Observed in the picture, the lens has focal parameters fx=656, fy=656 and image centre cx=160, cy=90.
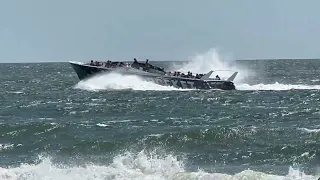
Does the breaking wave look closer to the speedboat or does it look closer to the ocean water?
the ocean water

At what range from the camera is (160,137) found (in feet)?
107

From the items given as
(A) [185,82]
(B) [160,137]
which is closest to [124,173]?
(B) [160,137]

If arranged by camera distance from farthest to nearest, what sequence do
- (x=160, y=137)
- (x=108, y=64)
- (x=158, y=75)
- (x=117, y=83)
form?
(x=108, y=64) → (x=117, y=83) → (x=158, y=75) → (x=160, y=137)

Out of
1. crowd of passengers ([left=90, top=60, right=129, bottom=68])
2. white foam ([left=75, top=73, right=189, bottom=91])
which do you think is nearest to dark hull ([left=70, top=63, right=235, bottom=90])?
white foam ([left=75, top=73, right=189, bottom=91])

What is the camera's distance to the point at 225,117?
4159cm

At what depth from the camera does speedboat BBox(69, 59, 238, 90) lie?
222 feet

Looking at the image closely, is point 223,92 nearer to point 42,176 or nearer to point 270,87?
point 270,87

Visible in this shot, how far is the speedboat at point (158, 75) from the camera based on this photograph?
67.6 meters

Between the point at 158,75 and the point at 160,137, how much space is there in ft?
119

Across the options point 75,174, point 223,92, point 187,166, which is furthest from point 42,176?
point 223,92

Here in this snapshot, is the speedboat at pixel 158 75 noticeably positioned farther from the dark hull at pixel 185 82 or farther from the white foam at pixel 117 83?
the white foam at pixel 117 83

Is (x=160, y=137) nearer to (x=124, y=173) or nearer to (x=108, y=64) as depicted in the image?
(x=124, y=173)

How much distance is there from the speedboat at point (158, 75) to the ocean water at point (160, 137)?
30.9 ft

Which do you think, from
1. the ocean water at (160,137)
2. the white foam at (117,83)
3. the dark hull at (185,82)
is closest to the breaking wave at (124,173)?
the ocean water at (160,137)
